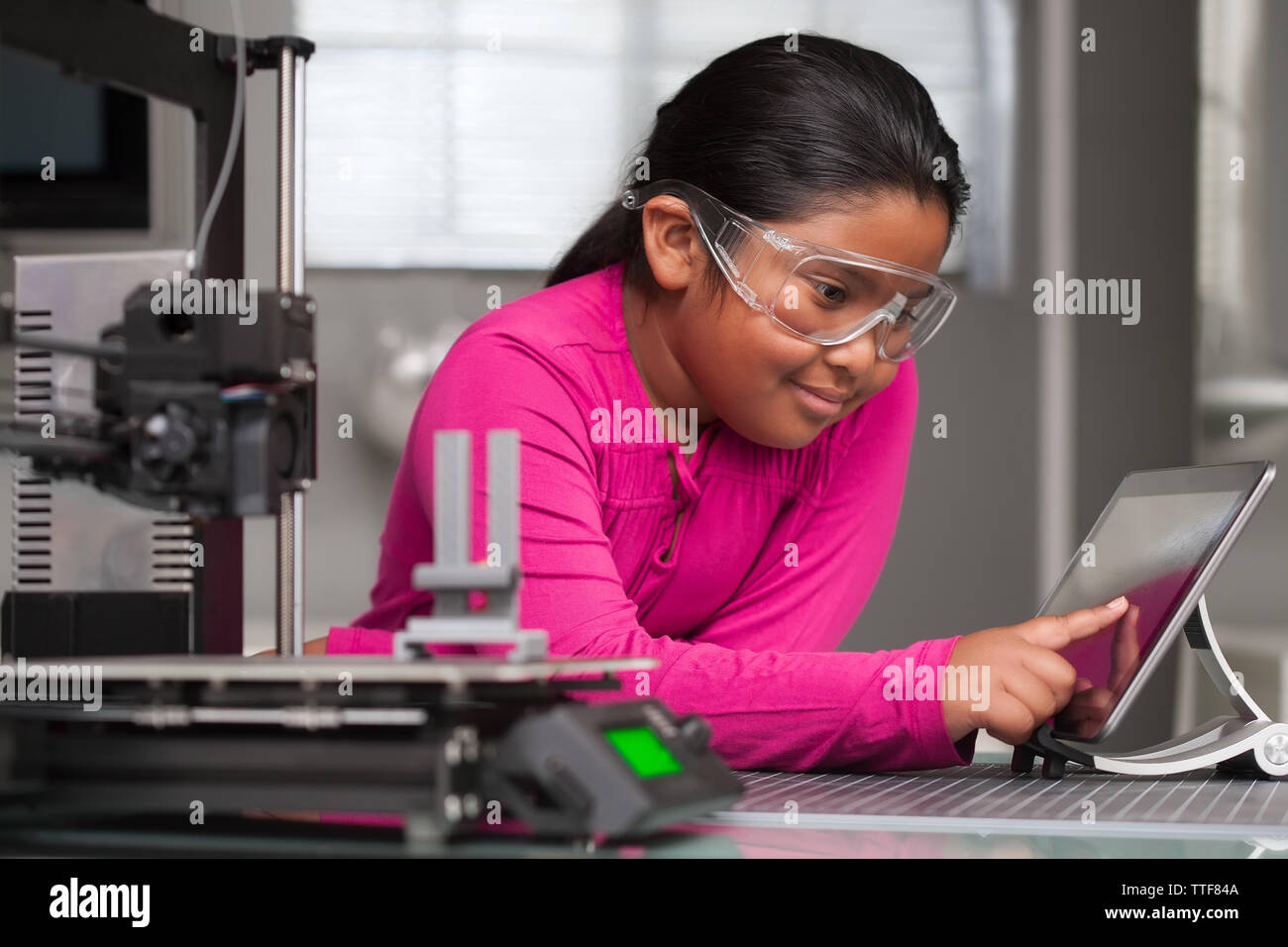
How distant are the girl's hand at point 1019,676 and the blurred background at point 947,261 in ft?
7.36

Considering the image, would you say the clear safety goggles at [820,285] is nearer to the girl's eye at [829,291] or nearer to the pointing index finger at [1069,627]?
the girl's eye at [829,291]

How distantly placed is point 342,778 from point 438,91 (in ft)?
9.10

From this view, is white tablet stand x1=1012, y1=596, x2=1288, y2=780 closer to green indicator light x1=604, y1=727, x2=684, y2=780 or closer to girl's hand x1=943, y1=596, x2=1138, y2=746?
girl's hand x1=943, y1=596, x2=1138, y2=746

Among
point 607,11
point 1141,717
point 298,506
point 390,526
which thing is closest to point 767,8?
point 607,11

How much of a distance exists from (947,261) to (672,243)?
6.88ft

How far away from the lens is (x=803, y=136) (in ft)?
4.18

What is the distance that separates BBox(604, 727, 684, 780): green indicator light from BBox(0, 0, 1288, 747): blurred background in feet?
8.09

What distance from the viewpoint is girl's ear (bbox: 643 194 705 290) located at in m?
1.34

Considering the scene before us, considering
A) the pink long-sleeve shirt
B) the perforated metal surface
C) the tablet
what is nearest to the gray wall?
the pink long-sleeve shirt

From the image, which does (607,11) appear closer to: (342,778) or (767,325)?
(767,325)

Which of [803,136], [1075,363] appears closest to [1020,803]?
[803,136]

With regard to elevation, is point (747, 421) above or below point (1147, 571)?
above

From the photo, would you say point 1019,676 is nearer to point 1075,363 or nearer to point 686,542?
point 686,542

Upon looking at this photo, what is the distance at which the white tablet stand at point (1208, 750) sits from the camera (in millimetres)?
1040
